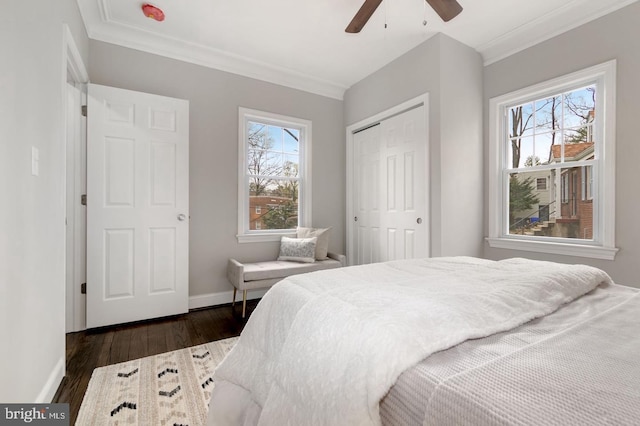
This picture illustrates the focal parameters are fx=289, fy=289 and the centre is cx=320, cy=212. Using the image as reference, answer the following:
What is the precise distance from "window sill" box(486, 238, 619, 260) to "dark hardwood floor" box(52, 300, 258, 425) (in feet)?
8.90

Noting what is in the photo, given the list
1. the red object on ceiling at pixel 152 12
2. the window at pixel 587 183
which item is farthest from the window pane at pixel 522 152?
the red object on ceiling at pixel 152 12

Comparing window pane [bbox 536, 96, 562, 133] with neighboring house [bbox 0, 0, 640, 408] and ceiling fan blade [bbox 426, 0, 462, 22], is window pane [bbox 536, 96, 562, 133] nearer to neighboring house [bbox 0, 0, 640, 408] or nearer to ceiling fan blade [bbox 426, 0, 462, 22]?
neighboring house [bbox 0, 0, 640, 408]

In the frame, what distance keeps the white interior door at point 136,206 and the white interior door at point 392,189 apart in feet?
6.93

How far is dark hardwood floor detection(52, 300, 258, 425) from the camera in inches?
69.7

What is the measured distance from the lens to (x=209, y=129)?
3189mm

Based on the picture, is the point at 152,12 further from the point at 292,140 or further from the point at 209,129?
the point at 292,140

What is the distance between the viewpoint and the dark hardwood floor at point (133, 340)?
177cm

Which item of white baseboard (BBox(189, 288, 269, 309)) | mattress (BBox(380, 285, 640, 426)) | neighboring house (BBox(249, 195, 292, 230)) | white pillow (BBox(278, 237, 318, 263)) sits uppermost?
neighboring house (BBox(249, 195, 292, 230))

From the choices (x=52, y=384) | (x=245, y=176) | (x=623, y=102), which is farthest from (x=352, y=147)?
(x=52, y=384)

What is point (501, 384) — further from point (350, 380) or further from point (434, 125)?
point (434, 125)

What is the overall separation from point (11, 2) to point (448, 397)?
79.7 inches

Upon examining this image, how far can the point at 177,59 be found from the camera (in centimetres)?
304

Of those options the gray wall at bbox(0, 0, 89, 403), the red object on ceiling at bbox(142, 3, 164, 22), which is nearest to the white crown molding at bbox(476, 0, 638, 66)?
the red object on ceiling at bbox(142, 3, 164, 22)

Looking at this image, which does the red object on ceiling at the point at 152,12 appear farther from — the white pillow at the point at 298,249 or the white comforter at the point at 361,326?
the white comforter at the point at 361,326
